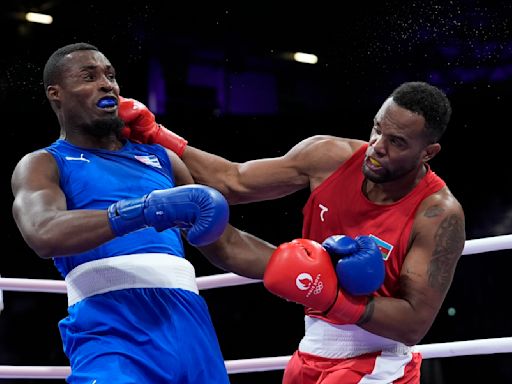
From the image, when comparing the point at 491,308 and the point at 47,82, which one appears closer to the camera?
the point at 47,82

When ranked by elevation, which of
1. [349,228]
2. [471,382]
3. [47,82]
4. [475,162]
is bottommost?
[471,382]

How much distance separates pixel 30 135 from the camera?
7.81 metres

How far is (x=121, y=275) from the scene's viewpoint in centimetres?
222

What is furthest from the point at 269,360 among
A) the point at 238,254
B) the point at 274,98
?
the point at 274,98

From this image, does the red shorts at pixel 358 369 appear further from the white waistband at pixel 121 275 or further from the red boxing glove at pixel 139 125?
the red boxing glove at pixel 139 125

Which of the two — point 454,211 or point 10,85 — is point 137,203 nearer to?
point 454,211

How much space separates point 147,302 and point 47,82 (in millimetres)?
823

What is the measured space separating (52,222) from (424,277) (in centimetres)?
111

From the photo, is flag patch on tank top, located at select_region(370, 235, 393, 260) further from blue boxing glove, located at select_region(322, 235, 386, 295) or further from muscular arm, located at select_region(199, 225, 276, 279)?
muscular arm, located at select_region(199, 225, 276, 279)

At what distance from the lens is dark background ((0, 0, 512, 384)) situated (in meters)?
7.17

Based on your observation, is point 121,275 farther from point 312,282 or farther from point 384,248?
point 384,248

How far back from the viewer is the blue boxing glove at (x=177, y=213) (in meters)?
1.98

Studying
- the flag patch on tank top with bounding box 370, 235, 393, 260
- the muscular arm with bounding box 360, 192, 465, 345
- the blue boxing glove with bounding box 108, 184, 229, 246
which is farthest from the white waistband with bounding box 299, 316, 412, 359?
the blue boxing glove with bounding box 108, 184, 229, 246

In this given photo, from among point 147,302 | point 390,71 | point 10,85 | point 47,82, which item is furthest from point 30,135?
point 147,302
